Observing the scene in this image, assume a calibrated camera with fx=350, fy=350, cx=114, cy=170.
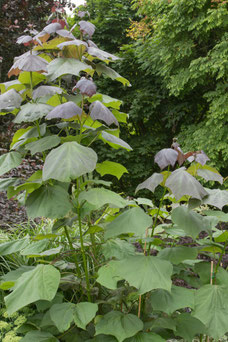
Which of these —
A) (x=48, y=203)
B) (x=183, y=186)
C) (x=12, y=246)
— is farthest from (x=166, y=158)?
(x=12, y=246)

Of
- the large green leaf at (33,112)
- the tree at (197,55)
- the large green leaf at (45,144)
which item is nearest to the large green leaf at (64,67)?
the large green leaf at (33,112)

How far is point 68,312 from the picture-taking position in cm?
141

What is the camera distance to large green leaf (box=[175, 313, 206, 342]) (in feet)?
4.96

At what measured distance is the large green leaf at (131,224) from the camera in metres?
1.38

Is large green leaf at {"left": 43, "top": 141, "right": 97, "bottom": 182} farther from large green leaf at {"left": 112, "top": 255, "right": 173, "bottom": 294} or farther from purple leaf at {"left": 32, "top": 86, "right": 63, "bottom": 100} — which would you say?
large green leaf at {"left": 112, "top": 255, "right": 173, "bottom": 294}

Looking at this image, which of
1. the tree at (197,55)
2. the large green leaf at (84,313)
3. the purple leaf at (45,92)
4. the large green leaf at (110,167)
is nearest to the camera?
the large green leaf at (84,313)

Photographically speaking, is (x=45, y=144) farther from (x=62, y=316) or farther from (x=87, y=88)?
(x=62, y=316)

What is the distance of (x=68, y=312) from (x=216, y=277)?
Result: 2.19 ft

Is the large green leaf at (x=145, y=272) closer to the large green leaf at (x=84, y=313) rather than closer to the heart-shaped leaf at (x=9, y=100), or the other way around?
the large green leaf at (x=84, y=313)

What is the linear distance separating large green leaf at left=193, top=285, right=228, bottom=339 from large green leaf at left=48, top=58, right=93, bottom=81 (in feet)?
3.36

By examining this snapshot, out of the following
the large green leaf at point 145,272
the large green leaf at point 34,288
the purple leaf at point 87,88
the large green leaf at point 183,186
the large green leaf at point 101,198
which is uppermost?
the purple leaf at point 87,88

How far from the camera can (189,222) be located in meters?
1.46

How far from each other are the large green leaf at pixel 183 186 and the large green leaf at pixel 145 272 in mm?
305

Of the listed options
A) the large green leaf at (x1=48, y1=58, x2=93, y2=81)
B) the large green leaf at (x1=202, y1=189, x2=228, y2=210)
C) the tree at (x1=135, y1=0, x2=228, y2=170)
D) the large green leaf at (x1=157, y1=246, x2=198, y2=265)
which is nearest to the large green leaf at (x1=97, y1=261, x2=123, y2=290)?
the large green leaf at (x1=157, y1=246, x2=198, y2=265)
